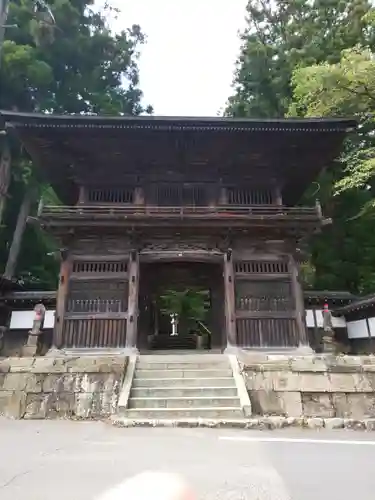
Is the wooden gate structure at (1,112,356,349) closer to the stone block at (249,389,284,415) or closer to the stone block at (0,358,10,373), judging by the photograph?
the stone block at (0,358,10,373)

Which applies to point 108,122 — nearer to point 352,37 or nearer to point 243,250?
point 243,250

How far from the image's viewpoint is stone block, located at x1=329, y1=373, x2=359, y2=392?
753 centimetres

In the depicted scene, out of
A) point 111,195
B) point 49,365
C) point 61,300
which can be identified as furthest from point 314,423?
point 111,195

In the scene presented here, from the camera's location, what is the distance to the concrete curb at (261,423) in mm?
6156

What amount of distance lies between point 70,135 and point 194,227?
494cm

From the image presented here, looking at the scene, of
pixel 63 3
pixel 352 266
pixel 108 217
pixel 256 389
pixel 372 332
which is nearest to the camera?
pixel 256 389

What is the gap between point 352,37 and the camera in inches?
730

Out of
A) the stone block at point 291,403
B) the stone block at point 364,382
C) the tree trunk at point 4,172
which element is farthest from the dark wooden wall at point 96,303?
the tree trunk at point 4,172

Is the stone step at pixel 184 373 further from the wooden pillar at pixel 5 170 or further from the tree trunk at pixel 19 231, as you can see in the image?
the wooden pillar at pixel 5 170

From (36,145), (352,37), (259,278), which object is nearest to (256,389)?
(259,278)

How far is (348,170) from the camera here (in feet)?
50.6

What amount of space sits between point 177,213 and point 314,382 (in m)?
5.94

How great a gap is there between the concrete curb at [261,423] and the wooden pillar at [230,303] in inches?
159

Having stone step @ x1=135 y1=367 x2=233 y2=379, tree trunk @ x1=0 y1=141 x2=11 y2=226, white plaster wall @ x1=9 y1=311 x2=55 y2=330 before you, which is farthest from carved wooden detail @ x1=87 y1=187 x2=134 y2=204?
tree trunk @ x1=0 y1=141 x2=11 y2=226
